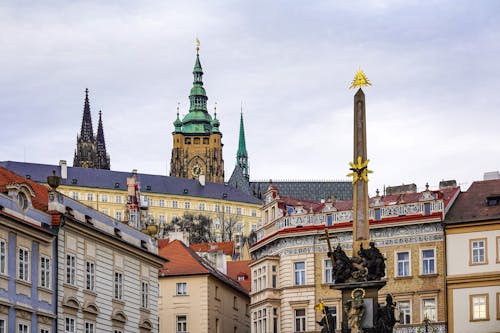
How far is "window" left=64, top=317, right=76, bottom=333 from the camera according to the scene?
171 feet

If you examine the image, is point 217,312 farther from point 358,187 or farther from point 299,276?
point 358,187

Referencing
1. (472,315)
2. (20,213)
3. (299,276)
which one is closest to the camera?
(20,213)

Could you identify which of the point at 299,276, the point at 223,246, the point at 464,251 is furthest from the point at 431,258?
the point at 223,246

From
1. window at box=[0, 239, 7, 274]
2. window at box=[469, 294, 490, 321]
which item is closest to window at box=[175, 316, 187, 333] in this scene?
window at box=[469, 294, 490, 321]

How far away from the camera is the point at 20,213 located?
4947 centimetres

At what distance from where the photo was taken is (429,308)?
6581cm

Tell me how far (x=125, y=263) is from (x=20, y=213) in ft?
32.8

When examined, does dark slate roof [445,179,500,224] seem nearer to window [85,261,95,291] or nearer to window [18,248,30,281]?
window [85,261,95,291]

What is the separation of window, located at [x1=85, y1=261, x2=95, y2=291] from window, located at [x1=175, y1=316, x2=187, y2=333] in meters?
21.3

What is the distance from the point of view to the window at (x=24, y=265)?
49.0 meters

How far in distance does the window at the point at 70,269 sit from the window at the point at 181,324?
23269mm

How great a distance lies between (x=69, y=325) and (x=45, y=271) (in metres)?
2.77

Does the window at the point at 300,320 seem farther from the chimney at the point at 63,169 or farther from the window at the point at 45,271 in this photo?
the chimney at the point at 63,169

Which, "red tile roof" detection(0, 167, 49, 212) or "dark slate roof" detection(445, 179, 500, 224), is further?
"dark slate roof" detection(445, 179, 500, 224)
